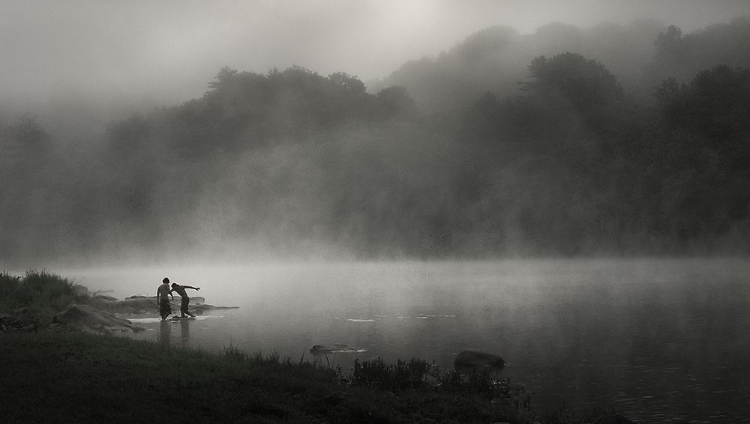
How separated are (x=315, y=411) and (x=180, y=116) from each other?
16373 cm

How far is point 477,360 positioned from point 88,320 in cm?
1899

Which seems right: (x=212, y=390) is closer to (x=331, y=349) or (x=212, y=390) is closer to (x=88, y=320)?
(x=331, y=349)

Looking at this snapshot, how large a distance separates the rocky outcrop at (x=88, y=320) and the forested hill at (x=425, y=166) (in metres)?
96.0

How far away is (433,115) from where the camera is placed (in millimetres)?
166625

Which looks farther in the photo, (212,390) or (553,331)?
(553,331)

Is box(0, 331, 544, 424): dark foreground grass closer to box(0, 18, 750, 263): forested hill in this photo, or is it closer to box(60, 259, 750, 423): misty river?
box(60, 259, 750, 423): misty river

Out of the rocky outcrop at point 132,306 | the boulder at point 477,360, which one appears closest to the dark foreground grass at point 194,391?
the boulder at point 477,360

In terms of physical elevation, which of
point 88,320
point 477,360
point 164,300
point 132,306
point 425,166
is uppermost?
point 425,166

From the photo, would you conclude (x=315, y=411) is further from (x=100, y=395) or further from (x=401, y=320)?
(x=401, y=320)

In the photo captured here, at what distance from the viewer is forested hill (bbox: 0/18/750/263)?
12369cm

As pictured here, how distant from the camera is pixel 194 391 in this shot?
656 inches

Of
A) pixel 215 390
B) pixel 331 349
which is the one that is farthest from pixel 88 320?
pixel 215 390

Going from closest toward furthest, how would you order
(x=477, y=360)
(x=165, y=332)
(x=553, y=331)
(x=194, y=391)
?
1. (x=194, y=391)
2. (x=477, y=360)
3. (x=165, y=332)
4. (x=553, y=331)

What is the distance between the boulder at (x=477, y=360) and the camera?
27250 millimetres
